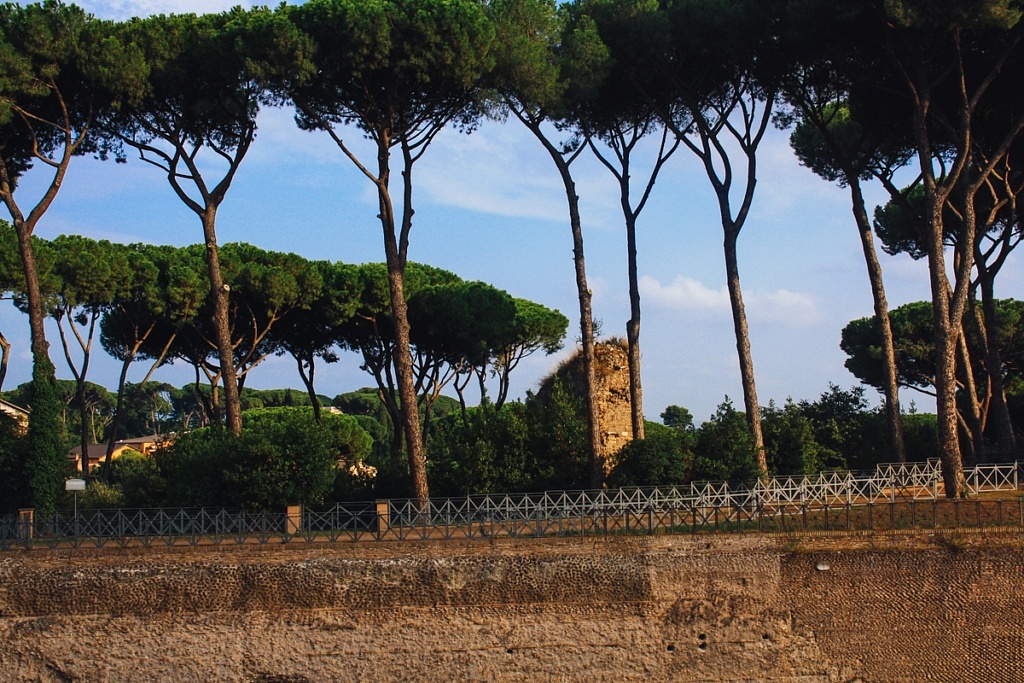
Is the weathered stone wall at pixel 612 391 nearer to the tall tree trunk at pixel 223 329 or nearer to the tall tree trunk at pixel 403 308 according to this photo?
the tall tree trunk at pixel 403 308

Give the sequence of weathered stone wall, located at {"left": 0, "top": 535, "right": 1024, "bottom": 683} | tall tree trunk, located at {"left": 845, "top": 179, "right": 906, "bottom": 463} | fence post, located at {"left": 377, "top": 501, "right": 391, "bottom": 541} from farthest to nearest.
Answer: tall tree trunk, located at {"left": 845, "top": 179, "right": 906, "bottom": 463}, fence post, located at {"left": 377, "top": 501, "right": 391, "bottom": 541}, weathered stone wall, located at {"left": 0, "top": 535, "right": 1024, "bottom": 683}

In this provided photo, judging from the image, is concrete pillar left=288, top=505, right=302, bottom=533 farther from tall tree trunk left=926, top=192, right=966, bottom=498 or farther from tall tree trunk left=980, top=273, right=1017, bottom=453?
tall tree trunk left=980, top=273, right=1017, bottom=453

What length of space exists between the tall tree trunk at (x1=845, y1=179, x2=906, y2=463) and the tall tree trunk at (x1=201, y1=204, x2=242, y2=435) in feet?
42.4

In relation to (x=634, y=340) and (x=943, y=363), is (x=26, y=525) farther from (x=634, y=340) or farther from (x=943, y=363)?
(x=943, y=363)

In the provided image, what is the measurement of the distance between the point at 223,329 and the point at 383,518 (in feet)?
21.4

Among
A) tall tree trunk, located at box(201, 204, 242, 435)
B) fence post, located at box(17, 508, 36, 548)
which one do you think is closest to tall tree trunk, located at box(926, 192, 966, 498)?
tall tree trunk, located at box(201, 204, 242, 435)

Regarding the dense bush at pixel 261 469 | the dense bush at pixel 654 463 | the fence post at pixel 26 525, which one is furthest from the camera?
the dense bush at pixel 654 463

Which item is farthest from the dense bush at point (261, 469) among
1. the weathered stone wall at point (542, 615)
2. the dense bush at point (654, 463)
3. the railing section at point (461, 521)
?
the dense bush at point (654, 463)

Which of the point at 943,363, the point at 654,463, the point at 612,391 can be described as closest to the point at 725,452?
the point at 654,463

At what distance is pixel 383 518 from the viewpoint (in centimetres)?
1455

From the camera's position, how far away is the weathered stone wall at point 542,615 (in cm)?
1309

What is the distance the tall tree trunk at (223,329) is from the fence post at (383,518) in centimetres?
487

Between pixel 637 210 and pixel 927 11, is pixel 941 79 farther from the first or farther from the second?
pixel 637 210

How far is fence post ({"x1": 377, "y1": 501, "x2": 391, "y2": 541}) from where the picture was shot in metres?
14.1
